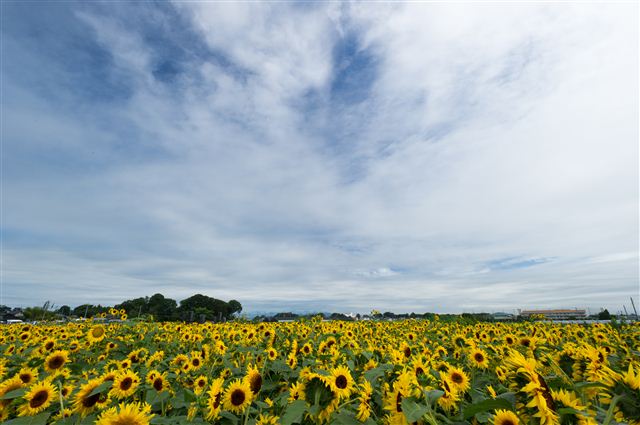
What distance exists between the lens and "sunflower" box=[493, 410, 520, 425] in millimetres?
2043

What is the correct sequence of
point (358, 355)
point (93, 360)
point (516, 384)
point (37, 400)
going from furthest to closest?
1. point (93, 360)
2. point (358, 355)
3. point (37, 400)
4. point (516, 384)

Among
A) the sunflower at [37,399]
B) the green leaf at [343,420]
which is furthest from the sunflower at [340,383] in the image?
the sunflower at [37,399]

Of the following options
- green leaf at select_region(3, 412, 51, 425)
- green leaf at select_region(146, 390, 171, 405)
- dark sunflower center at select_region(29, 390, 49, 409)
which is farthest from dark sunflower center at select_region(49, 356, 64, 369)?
green leaf at select_region(3, 412, 51, 425)

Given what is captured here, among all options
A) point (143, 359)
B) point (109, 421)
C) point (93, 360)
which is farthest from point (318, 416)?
point (93, 360)

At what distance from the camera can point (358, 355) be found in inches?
202

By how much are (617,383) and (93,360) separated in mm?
8830

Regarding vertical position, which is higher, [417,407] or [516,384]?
[516,384]

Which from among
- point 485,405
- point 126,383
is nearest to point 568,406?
point 485,405

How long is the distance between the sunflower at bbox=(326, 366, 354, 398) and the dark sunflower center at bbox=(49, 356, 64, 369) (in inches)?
183

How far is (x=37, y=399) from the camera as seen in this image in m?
3.67

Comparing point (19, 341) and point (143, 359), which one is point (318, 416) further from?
point (19, 341)

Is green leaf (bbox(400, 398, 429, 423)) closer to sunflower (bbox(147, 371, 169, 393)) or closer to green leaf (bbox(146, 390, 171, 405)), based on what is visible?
green leaf (bbox(146, 390, 171, 405))

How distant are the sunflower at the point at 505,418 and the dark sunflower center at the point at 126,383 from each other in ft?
12.3

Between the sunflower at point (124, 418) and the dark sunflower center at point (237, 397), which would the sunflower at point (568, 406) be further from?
the sunflower at point (124, 418)
